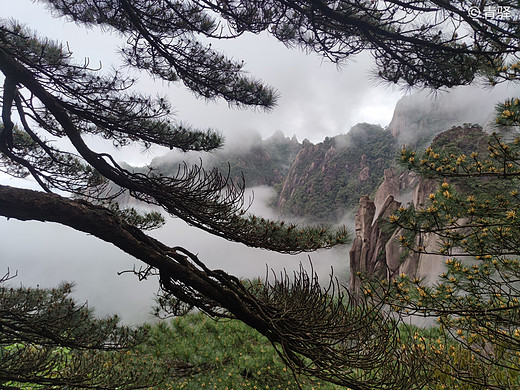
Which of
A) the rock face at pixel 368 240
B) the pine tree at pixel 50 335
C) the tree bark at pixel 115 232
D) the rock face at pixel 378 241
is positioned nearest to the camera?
the tree bark at pixel 115 232

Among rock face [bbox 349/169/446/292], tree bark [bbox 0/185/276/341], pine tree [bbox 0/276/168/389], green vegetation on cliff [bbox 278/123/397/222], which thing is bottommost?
pine tree [bbox 0/276/168/389]

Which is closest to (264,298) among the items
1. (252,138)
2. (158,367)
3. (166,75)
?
(166,75)

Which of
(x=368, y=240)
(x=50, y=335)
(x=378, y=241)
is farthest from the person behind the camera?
(x=368, y=240)

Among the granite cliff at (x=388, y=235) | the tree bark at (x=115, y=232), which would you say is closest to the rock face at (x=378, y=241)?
the granite cliff at (x=388, y=235)

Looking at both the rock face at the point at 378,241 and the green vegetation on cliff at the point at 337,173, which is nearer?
the rock face at the point at 378,241

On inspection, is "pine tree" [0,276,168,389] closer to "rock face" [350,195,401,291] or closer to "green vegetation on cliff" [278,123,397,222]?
"rock face" [350,195,401,291]

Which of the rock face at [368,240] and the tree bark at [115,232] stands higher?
the rock face at [368,240]

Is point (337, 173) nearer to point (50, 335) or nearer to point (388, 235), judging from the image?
point (388, 235)

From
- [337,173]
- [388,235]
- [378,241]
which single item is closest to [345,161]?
[337,173]

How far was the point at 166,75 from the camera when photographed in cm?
289

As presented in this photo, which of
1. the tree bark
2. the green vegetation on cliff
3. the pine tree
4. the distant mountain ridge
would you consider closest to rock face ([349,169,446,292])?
the green vegetation on cliff

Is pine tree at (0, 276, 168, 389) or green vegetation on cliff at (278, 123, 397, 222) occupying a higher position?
green vegetation on cliff at (278, 123, 397, 222)

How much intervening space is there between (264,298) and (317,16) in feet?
6.79

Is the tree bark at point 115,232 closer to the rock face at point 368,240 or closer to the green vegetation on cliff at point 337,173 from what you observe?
the rock face at point 368,240
